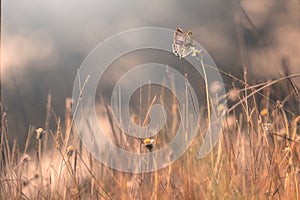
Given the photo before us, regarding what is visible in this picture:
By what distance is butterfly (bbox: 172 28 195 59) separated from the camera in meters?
1.33

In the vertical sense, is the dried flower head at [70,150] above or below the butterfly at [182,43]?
below

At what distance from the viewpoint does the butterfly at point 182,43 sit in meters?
1.33

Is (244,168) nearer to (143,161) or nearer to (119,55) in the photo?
(143,161)

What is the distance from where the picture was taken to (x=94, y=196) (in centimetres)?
182

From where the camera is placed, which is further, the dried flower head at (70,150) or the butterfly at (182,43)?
the dried flower head at (70,150)

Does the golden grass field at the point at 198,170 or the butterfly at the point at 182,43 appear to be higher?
the butterfly at the point at 182,43

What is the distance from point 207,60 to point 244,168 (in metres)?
0.45

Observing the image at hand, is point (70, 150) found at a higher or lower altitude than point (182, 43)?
lower

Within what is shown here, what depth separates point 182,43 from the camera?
4.38 ft

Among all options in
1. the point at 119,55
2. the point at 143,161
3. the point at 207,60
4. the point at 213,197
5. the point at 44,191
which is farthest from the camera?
the point at 119,55

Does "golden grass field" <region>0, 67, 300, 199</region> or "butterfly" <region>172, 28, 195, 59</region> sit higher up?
"butterfly" <region>172, 28, 195, 59</region>

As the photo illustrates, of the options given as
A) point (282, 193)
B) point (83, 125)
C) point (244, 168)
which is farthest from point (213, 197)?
point (83, 125)

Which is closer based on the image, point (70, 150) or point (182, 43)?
point (182, 43)

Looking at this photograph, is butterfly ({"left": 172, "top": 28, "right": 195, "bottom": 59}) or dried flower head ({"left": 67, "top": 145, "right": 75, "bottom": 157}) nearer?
butterfly ({"left": 172, "top": 28, "right": 195, "bottom": 59})
